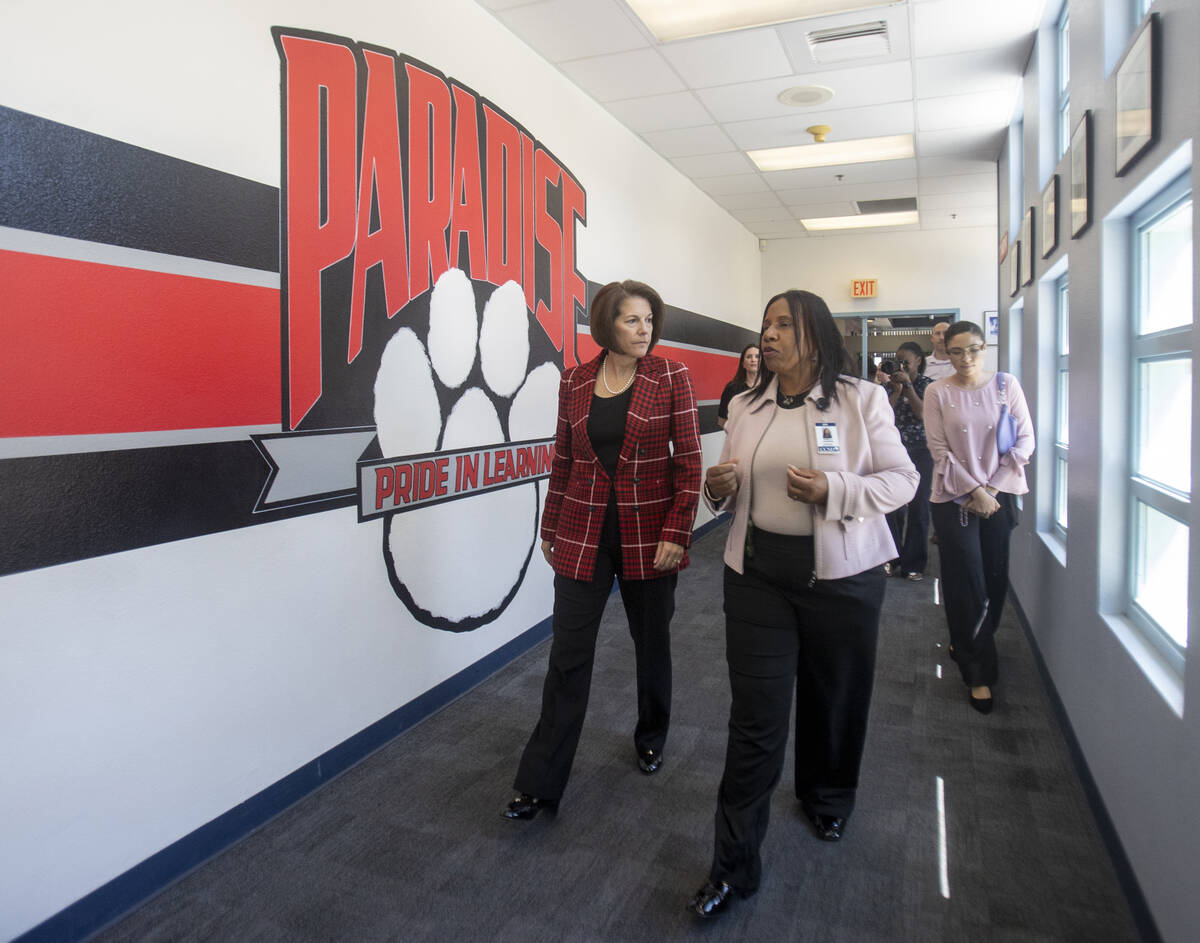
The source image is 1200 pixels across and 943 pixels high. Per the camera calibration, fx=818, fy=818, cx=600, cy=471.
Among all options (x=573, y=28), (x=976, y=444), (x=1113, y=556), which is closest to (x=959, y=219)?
(x=573, y=28)

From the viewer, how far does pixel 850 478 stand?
1.83m

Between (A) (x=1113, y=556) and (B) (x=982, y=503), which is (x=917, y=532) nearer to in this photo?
(B) (x=982, y=503)

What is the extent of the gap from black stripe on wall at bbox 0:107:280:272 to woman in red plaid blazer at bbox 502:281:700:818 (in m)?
0.99

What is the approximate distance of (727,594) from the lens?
6.79ft

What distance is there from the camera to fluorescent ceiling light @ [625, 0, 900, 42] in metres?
3.81

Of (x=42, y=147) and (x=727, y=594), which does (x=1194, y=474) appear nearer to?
(x=727, y=594)

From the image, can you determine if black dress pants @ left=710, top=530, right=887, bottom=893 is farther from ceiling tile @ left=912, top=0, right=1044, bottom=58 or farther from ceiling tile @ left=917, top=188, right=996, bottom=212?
ceiling tile @ left=917, top=188, right=996, bottom=212

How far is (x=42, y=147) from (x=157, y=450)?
701 millimetres

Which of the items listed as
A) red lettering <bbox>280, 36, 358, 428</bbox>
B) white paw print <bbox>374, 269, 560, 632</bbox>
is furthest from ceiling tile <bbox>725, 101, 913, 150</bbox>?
red lettering <bbox>280, 36, 358, 428</bbox>

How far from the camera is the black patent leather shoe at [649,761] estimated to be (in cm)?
266

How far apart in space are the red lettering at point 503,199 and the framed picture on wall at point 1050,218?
2.30 metres

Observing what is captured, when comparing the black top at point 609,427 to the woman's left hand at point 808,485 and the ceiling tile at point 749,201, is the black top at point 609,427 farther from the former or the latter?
the ceiling tile at point 749,201

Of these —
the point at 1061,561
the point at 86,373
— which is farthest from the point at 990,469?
the point at 86,373

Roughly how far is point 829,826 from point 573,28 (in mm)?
3498
